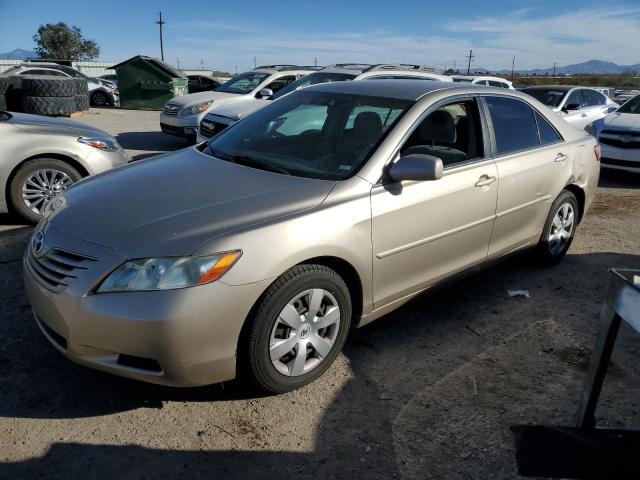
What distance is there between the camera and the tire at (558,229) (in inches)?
181

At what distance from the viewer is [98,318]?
95.4 inches

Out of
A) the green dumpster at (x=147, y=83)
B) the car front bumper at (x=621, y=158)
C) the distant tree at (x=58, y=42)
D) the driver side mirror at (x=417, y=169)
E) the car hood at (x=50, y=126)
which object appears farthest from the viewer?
the distant tree at (x=58, y=42)

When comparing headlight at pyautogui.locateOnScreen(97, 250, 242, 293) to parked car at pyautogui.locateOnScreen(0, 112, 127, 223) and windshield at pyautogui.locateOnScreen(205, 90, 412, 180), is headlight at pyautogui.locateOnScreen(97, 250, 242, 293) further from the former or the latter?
parked car at pyautogui.locateOnScreen(0, 112, 127, 223)

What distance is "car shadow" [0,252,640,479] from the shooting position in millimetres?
2418

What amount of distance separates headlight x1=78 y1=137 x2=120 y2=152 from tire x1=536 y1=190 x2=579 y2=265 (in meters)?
4.47

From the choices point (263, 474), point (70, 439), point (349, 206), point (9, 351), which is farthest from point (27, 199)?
point (263, 474)

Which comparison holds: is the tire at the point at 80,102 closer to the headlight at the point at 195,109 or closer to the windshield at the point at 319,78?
the headlight at the point at 195,109

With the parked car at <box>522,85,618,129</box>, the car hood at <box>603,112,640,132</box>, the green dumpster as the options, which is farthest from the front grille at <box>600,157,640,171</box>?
the green dumpster

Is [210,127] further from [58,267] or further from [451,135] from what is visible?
[58,267]

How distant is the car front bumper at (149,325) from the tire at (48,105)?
1094 centimetres

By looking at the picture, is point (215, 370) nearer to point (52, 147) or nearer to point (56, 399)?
point (56, 399)

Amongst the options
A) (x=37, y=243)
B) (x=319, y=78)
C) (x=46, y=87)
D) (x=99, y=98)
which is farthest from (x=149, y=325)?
(x=99, y=98)

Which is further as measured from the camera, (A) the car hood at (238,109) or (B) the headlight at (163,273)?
(A) the car hood at (238,109)

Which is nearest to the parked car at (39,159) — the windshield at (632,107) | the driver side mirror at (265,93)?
the driver side mirror at (265,93)
